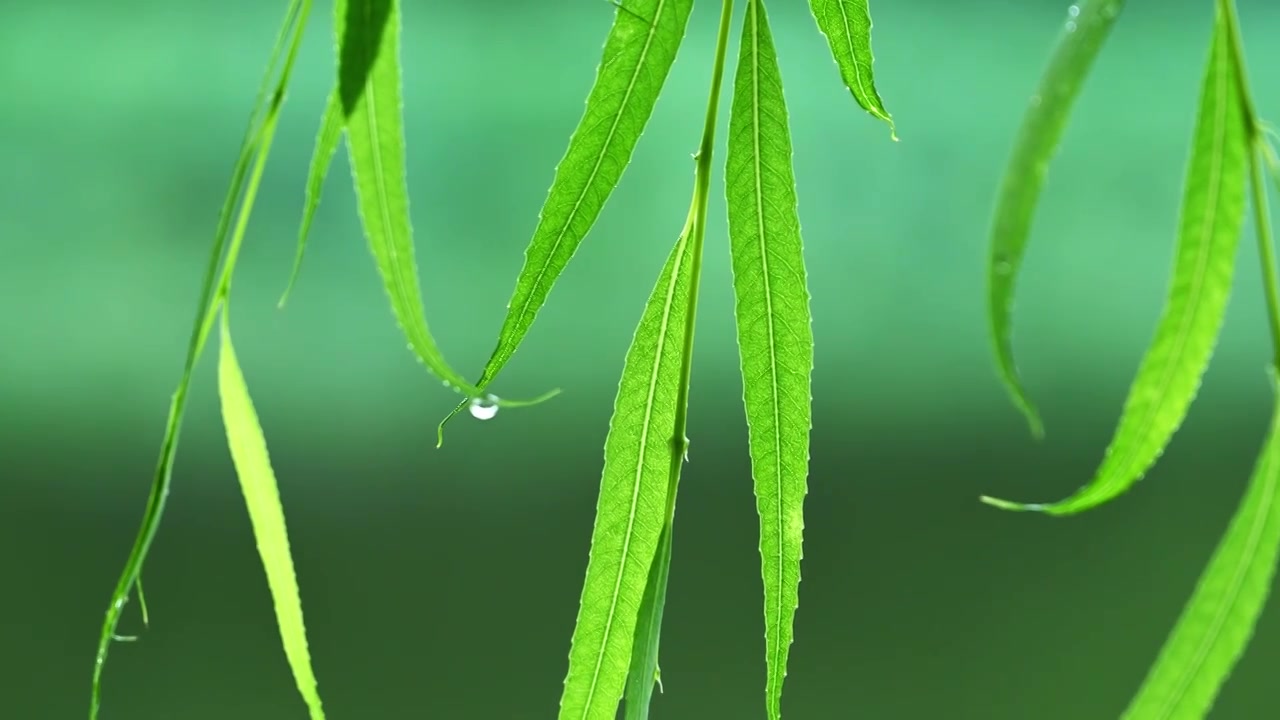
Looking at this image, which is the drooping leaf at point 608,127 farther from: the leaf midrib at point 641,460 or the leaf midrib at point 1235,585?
the leaf midrib at point 1235,585

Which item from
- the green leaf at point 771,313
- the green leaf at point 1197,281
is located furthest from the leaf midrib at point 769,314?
the green leaf at point 1197,281

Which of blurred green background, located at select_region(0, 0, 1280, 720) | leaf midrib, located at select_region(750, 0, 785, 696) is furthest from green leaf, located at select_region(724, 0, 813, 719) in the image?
blurred green background, located at select_region(0, 0, 1280, 720)

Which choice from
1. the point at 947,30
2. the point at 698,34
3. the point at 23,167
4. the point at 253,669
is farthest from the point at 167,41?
the point at 947,30

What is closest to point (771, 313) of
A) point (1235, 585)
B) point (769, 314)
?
point (769, 314)

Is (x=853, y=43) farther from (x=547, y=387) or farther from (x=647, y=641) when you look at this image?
(x=547, y=387)

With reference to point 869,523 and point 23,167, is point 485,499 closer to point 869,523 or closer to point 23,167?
point 869,523

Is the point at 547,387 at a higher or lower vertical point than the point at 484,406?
lower


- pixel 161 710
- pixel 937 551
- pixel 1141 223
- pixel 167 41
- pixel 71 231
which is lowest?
pixel 161 710
